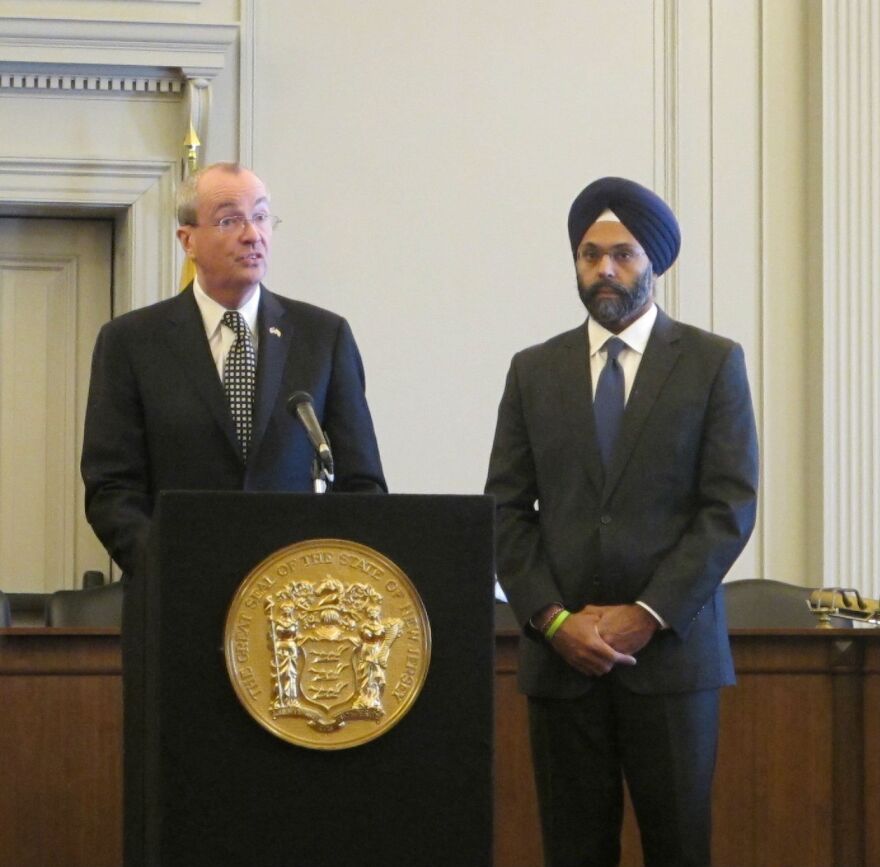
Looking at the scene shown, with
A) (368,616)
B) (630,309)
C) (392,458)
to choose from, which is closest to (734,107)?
(392,458)

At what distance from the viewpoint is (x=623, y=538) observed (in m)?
3.33

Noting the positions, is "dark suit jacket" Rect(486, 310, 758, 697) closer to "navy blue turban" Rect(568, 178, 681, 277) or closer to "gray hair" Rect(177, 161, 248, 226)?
"navy blue turban" Rect(568, 178, 681, 277)

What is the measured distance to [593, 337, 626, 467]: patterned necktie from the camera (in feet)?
11.3

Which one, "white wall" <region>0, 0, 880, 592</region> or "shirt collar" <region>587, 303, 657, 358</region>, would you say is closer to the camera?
"shirt collar" <region>587, 303, 657, 358</region>

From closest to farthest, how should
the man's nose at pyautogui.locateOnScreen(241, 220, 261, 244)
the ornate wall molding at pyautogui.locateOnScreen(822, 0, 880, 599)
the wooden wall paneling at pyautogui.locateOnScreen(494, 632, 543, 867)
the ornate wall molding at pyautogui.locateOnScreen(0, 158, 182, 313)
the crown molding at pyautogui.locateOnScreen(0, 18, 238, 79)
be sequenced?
the man's nose at pyautogui.locateOnScreen(241, 220, 261, 244), the wooden wall paneling at pyautogui.locateOnScreen(494, 632, 543, 867), the crown molding at pyautogui.locateOnScreen(0, 18, 238, 79), the ornate wall molding at pyautogui.locateOnScreen(0, 158, 182, 313), the ornate wall molding at pyautogui.locateOnScreen(822, 0, 880, 599)

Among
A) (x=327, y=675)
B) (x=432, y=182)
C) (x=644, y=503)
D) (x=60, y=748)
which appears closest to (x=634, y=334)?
(x=644, y=503)

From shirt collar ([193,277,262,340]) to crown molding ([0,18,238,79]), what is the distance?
10.6 feet

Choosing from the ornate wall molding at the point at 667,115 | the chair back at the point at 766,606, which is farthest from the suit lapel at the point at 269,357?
the ornate wall molding at the point at 667,115

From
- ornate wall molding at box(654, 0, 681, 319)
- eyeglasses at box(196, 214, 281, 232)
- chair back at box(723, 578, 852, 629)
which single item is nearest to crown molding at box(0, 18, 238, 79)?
ornate wall molding at box(654, 0, 681, 319)

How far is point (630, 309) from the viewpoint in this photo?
3479 mm

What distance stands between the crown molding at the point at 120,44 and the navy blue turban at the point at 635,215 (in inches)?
132

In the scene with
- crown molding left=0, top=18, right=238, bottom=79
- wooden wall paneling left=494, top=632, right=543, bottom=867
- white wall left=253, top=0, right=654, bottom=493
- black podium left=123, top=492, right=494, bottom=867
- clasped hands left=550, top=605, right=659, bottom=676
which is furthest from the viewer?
white wall left=253, top=0, right=654, bottom=493

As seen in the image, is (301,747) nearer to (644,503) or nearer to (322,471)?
(322,471)

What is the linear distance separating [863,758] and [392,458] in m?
2.52
